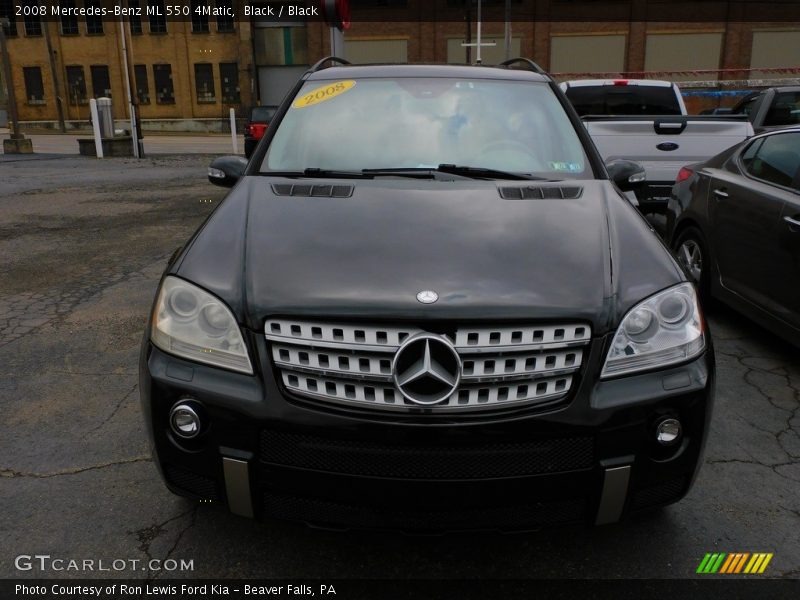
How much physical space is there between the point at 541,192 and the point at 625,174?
37.5 inches

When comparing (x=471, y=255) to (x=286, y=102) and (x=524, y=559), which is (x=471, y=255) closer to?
(x=524, y=559)

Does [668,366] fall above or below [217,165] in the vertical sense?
below

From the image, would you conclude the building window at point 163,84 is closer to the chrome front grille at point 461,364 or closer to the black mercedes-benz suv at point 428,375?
the black mercedes-benz suv at point 428,375

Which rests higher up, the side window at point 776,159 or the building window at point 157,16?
the building window at point 157,16

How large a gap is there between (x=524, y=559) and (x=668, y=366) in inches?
33.9

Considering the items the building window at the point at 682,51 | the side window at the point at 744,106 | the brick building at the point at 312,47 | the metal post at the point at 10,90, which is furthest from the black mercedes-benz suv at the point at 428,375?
the building window at the point at 682,51

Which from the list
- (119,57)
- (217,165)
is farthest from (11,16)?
(217,165)

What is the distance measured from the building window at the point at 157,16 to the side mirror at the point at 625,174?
44.1 meters

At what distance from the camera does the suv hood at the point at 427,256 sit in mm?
2068

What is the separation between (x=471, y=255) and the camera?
7.48ft

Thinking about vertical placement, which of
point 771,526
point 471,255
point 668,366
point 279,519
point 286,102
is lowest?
point 771,526

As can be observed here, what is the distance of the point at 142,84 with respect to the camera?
4278 centimetres

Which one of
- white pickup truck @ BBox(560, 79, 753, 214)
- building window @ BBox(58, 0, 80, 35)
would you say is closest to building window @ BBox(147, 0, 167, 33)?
building window @ BBox(58, 0, 80, 35)

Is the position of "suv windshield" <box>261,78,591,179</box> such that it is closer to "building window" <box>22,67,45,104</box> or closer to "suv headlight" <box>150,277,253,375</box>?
"suv headlight" <box>150,277,253,375</box>
